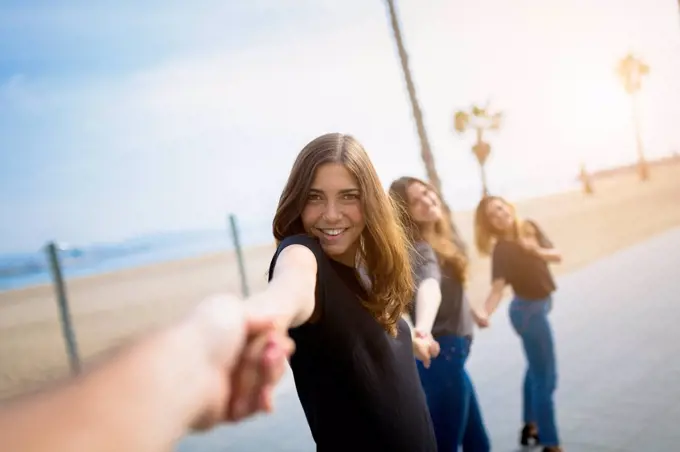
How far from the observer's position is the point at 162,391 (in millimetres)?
459

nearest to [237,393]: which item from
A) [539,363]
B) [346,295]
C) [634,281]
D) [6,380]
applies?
[346,295]

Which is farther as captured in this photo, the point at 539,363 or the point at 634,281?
the point at 634,281

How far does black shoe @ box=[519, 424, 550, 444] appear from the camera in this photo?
290cm

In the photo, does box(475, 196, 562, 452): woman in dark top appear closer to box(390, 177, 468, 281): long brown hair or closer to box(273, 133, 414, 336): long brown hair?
box(390, 177, 468, 281): long brown hair

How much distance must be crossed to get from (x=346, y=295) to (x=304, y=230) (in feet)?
0.68

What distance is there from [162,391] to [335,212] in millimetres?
738

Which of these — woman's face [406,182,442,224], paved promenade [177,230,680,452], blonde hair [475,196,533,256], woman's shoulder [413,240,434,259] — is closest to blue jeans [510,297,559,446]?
paved promenade [177,230,680,452]

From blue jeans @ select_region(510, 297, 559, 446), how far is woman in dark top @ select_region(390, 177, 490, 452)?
0.52 metres

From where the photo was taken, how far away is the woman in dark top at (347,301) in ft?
3.41

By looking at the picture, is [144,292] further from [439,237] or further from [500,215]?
[439,237]

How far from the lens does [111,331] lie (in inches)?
396

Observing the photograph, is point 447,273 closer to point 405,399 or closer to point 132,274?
point 405,399

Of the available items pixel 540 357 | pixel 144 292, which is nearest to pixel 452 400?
pixel 540 357

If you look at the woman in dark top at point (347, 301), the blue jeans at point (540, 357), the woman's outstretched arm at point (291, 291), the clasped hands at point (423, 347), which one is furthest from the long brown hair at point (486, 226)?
the woman's outstretched arm at point (291, 291)
